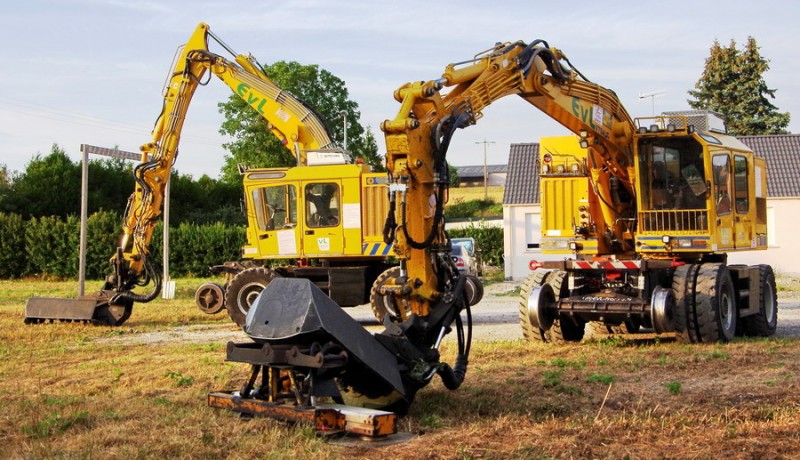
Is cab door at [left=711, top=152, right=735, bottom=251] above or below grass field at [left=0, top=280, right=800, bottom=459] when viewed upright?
above

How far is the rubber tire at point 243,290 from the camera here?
18891 millimetres

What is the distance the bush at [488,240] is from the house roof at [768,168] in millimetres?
3374

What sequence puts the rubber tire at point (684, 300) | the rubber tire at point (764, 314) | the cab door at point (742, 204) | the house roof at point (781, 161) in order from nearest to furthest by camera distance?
1. the rubber tire at point (684, 300)
2. the cab door at point (742, 204)
3. the rubber tire at point (764, 314)
4. the house roof at point (781, 161)

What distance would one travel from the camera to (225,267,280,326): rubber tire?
1889 centimetres

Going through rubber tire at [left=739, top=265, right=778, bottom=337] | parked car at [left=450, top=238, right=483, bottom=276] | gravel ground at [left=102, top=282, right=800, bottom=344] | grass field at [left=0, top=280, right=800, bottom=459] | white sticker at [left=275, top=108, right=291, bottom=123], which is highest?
white sticker at [left=275, top=108, right=291, bottom=123]

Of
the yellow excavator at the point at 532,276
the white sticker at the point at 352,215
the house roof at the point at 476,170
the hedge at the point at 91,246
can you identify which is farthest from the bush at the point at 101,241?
the house roof at the point at 476,170

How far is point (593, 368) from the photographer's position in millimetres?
12273

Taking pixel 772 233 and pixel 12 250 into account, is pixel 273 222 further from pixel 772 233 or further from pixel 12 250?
pixel 12 250

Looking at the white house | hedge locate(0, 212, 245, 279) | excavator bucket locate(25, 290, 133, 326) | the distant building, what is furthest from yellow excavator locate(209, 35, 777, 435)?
the distant building

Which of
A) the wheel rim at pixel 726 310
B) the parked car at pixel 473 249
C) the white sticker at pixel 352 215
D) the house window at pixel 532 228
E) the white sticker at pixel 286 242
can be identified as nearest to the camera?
the wheel rim at pixel 726 310

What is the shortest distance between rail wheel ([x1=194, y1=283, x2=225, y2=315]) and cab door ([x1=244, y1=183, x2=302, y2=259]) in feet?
4.16

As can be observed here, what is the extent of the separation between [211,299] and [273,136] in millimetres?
38888

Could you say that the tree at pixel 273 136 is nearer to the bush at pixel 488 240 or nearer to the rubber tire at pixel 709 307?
the bush at pixel 488 240

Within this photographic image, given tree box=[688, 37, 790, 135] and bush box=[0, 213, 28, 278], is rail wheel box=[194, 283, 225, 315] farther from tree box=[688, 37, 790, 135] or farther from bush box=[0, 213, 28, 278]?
tree box=[688, 37, 790, 135]
